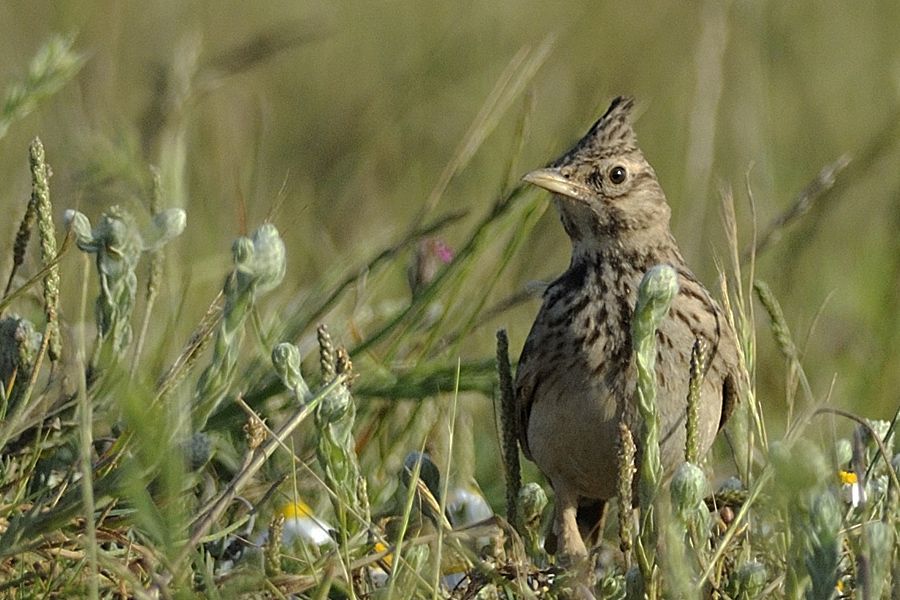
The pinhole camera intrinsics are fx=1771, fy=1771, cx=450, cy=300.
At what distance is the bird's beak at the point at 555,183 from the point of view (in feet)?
14.6

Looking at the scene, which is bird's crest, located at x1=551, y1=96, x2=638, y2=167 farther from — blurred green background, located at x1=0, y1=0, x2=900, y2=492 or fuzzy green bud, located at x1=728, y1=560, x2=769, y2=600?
fuzzy green bud, located at x1=728, y1=560, x2=769, y2=600

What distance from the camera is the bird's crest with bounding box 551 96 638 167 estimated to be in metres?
4.64

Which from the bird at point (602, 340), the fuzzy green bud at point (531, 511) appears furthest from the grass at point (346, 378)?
the bird at point (602, 340)

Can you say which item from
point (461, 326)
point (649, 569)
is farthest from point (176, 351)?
point (649, 569)

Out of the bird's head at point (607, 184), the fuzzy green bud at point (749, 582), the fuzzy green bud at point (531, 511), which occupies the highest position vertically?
the bird's head at point (607, 184)

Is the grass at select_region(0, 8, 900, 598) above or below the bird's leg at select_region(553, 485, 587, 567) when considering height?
above

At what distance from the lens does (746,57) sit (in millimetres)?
8812

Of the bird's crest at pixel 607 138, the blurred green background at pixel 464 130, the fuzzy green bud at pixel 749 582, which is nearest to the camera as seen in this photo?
the fuzzy green bud at pixel 749 582

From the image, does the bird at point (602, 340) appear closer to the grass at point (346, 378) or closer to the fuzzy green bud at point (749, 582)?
the grass at point (346, 378)

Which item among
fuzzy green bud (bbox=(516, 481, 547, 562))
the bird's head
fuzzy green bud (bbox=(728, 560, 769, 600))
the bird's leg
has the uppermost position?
the bird's head

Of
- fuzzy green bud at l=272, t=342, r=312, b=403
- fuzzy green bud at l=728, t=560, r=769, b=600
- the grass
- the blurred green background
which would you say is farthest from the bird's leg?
fuzzy green bud at l=272, t=342, r=312, b=403

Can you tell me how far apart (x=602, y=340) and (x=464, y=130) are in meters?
4.10

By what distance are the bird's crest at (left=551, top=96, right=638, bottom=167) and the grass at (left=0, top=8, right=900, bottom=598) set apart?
16 centimetres

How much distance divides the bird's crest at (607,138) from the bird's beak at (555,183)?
7cm
